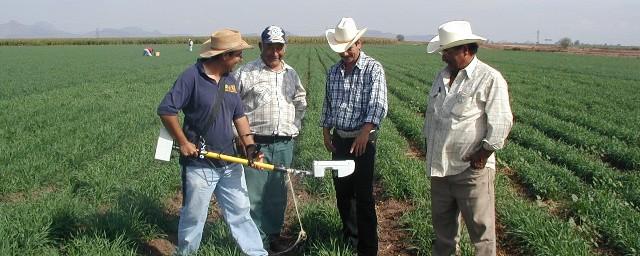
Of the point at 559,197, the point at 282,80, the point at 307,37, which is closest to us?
the point at 282,80

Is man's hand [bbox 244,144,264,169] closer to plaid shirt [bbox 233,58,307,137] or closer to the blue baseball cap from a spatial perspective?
plaid shirt [bbox 233,58,307,137]

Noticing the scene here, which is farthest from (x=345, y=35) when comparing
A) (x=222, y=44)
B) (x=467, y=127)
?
(x=467, y=127)

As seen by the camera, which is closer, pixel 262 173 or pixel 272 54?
pixel 272 54

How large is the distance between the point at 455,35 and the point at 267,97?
1.64 metres

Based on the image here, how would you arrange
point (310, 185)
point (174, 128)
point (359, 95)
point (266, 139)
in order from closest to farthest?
point (174, 128) → point (359, 95) → point (266, 139) → point (310, 185)

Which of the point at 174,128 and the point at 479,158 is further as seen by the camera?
the point at 174,128

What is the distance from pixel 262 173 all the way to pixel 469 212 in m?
1.82

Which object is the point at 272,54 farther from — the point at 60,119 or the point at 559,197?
the point at 60,119

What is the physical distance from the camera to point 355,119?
12.7ft

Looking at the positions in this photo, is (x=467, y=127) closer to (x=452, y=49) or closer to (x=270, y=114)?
(x=452, y=49)

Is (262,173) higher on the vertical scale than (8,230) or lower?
higher

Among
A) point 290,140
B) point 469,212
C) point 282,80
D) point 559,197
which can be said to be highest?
point 282,80

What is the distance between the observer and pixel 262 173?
435 cm

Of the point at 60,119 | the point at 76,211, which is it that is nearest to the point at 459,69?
the point at 76,211
